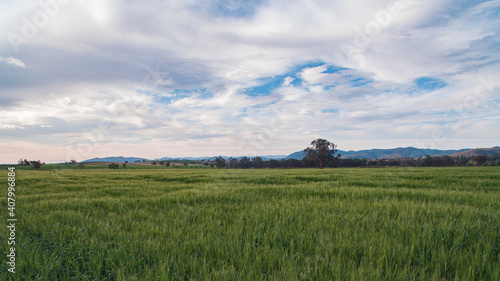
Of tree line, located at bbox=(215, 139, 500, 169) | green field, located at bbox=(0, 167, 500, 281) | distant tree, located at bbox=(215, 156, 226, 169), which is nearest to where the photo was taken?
green field, located at bbox=(0, 167, 500, 281)

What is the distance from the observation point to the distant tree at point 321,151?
278 ft

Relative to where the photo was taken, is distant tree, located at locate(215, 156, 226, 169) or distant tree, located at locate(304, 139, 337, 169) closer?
distant tree, located at locate(304, 139, 337, 169)

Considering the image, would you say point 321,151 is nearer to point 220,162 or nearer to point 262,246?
point 220,162

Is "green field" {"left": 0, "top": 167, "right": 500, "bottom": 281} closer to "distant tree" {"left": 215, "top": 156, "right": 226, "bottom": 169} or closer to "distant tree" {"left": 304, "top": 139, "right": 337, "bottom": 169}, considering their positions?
"distant tree" {"left": 304, "top": 139, "right": 337, "bottom": 169}

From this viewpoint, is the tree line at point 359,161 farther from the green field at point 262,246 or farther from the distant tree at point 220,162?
the green field at point 262,246

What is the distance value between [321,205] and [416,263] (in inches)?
98.3

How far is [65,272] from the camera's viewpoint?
2584 millimetres

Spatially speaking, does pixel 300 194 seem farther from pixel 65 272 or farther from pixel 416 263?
pixel 65 272

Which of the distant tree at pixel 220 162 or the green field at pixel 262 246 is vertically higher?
the green field at pixel 262 246

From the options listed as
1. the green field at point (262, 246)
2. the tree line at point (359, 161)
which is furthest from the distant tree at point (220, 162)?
the green field at point (262, 246)

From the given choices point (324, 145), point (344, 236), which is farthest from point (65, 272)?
point (324, 145)

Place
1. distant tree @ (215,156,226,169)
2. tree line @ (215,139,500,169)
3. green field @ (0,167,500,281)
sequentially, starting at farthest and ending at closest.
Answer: distant tree @ (215,156,226,169) < tree line @ (215,139,500,169) < green field @ (0,167,500,281)

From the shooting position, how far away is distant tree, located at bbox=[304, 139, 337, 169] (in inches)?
3337

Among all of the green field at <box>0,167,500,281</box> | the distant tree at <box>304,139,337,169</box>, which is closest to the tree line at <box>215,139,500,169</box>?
the distant tree at <box>304,139,337,169</box>
